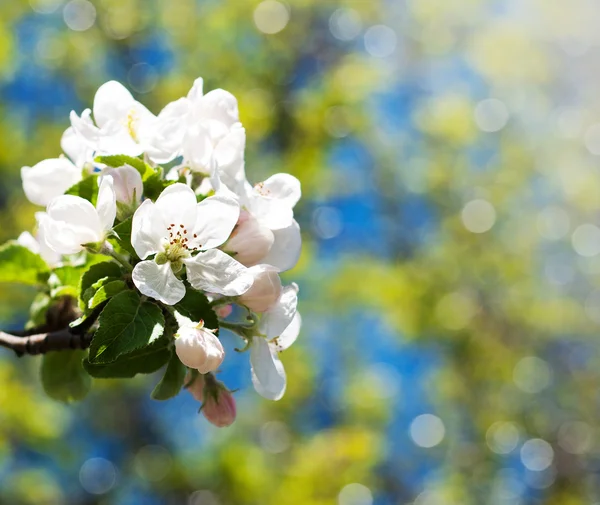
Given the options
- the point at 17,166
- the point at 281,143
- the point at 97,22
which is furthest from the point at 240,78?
the point at 17,166

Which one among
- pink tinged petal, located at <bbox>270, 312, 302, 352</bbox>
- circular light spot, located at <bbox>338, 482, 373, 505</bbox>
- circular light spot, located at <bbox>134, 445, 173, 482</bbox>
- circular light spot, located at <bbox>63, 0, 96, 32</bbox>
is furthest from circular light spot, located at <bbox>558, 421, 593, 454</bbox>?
pink tinged petal, located at <bbox>270, 312, 302, 352</bbox>

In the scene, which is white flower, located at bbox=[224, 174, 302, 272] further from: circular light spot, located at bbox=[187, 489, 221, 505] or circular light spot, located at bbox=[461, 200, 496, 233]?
circular light spot, located at bbox=[461, 200, 496, 233]

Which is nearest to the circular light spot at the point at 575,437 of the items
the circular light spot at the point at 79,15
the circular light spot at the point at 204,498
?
the circular light spot at the point at 204,498

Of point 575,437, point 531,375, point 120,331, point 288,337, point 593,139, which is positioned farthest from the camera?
point 593,139

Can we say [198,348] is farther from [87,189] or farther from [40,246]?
[40,246]

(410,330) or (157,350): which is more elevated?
(157,350)

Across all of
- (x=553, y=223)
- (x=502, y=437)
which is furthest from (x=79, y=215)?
(x=553, y=223)

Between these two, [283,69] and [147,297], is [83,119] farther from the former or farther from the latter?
[283,69]
